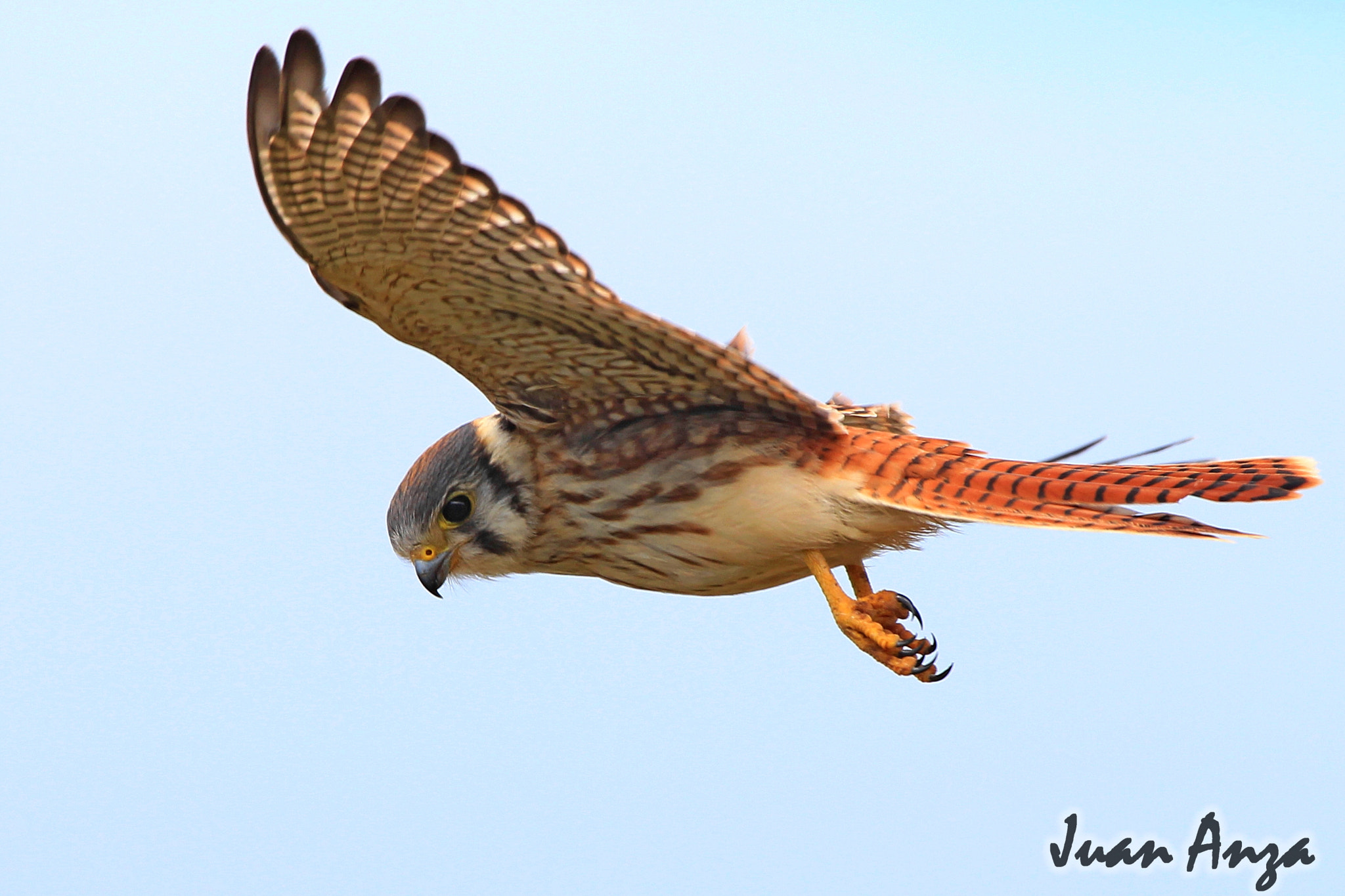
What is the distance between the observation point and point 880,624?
4191 mm

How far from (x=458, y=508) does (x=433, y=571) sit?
0.27 metres

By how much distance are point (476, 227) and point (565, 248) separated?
24cm

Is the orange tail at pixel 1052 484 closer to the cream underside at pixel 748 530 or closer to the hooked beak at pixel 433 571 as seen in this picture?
the cream underside at pixel 748 530

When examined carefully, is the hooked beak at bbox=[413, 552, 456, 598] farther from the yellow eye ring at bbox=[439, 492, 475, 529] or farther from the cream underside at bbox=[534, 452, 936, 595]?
the cream underside at bbox=[534, 452, 936, 595]

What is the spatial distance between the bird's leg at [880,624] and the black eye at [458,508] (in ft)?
3.72

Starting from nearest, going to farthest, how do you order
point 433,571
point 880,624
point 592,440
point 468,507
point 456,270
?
point 456,270 → point 880,624 → point 592,440 → point 468,507 → point 433,571

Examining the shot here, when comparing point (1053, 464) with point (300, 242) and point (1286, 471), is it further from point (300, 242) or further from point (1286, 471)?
point (300, 242)

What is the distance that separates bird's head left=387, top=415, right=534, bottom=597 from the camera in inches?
177

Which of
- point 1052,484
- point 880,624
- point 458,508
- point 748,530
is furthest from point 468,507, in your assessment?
point 1052,484

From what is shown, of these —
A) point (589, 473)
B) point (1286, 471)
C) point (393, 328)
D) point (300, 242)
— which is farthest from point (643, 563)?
point (1286, 471)

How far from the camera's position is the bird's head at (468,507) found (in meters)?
4.50

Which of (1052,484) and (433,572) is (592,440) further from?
(1052,484)

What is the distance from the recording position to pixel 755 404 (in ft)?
13.8

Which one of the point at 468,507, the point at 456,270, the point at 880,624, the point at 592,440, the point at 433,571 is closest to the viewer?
the point at 456,270
